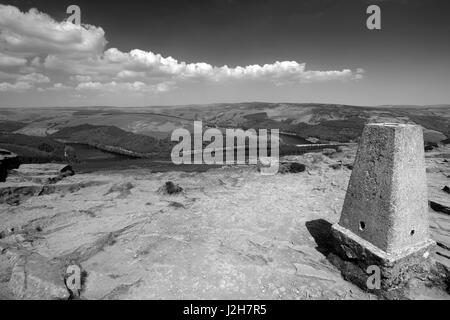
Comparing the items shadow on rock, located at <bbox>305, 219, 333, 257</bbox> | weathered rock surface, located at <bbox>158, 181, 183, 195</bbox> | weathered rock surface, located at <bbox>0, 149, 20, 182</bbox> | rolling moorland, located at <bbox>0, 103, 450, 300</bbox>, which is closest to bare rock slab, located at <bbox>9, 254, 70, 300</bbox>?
rolling moorland, located at <bbox>0, 103, 450, 300</bbox>

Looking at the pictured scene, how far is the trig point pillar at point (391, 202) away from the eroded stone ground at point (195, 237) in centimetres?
126

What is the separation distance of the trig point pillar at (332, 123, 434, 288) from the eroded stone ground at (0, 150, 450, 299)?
4.14 feet

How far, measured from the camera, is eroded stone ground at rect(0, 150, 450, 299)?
27.5 feet

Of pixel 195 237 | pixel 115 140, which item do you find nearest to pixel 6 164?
pixel 195 237

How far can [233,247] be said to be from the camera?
10.8m

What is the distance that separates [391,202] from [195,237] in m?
7.52

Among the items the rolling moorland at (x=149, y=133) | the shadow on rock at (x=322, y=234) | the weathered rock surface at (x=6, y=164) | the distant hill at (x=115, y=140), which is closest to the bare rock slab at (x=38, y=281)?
the shadow on rock at (x=322, y=234)

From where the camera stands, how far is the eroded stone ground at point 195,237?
8.37 metres

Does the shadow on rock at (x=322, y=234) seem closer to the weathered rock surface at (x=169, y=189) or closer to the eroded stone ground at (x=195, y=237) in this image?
the eroded stone ground at (x=195, y=237)

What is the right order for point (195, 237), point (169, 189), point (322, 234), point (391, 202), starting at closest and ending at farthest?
point (391, 202) < point (195, 237) < point (322, 234) < point (169, 189)

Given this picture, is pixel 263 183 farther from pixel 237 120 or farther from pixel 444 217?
pixel 237 120

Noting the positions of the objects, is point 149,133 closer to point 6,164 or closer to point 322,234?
point 6,164

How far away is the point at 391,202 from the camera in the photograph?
754 centimetres

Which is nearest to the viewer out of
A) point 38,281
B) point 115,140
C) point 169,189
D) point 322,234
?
point 38,281
